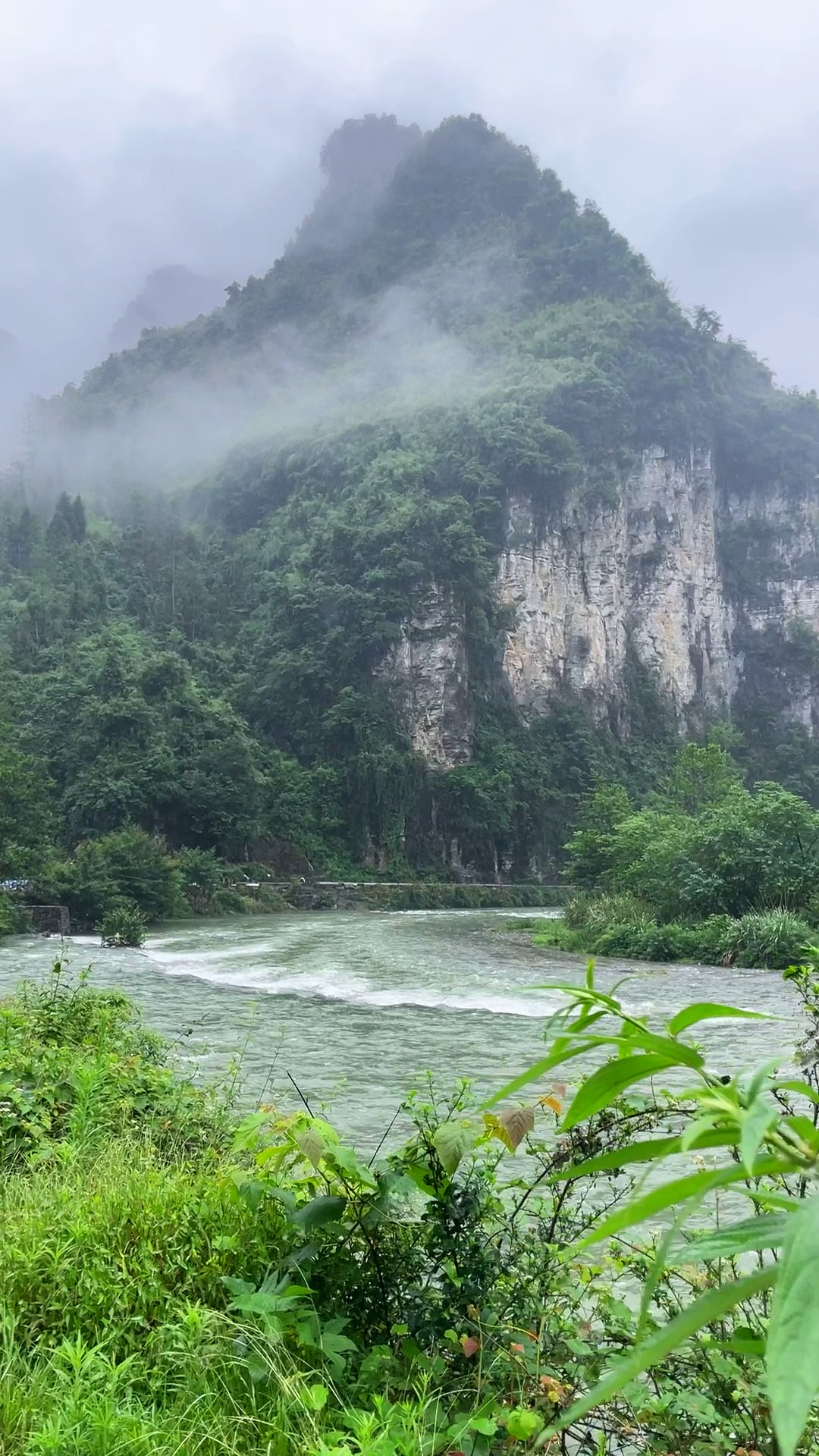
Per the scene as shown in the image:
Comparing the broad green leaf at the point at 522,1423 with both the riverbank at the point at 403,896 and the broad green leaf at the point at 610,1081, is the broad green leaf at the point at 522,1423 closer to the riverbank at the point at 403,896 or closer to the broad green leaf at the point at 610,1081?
the broad green leaf at the point at 610,1081

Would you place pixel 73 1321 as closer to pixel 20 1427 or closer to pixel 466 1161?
pixel 20 1427

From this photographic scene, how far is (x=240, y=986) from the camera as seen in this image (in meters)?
13.8

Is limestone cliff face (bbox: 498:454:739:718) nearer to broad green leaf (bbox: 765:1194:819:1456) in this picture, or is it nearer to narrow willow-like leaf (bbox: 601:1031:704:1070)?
narrow willow-like leaf (bbox: 601:1031:704:1070)

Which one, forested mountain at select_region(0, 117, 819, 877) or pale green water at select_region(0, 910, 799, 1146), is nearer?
pale green water at select_region(0, 910, 799, 1146)

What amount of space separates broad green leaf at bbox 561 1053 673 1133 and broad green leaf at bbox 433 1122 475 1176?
64.7 inches

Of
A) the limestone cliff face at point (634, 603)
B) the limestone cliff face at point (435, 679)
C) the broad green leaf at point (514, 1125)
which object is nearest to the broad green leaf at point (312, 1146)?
the broad green leaf at point (514, 1125)

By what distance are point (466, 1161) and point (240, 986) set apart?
9.93 meters

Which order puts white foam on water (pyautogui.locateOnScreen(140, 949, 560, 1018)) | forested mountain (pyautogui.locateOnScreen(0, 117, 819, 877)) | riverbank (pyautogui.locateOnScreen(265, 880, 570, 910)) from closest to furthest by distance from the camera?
white foam on water (pyautogui.locateOnScreen(140, 949, 560, 1018)), riverbank (pyautogui.locateOnScreen(265, 880, 570, 910)), forested mountain (pyautogui.locateOnScreen(0, 117, 819, 877))

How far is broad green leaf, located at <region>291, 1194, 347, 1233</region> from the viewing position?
2.24 m

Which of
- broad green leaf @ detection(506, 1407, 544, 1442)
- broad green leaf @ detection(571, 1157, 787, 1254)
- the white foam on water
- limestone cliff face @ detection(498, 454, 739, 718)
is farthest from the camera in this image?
limestone cliff face @ detection(498, 454, 739, 718)

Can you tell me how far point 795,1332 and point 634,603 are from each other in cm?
7568

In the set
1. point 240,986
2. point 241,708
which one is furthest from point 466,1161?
point 241,708

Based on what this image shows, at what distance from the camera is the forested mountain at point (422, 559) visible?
49.2m

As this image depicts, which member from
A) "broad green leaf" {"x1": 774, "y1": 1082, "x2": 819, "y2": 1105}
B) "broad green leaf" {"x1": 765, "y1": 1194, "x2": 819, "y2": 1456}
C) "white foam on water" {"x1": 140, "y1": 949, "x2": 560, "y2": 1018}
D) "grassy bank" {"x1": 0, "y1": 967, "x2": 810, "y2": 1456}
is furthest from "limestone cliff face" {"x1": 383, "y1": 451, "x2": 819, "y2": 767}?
"broad green leaf" {"x1": 765, "y1": 1194, "x2": 819, "y2": 1456}
